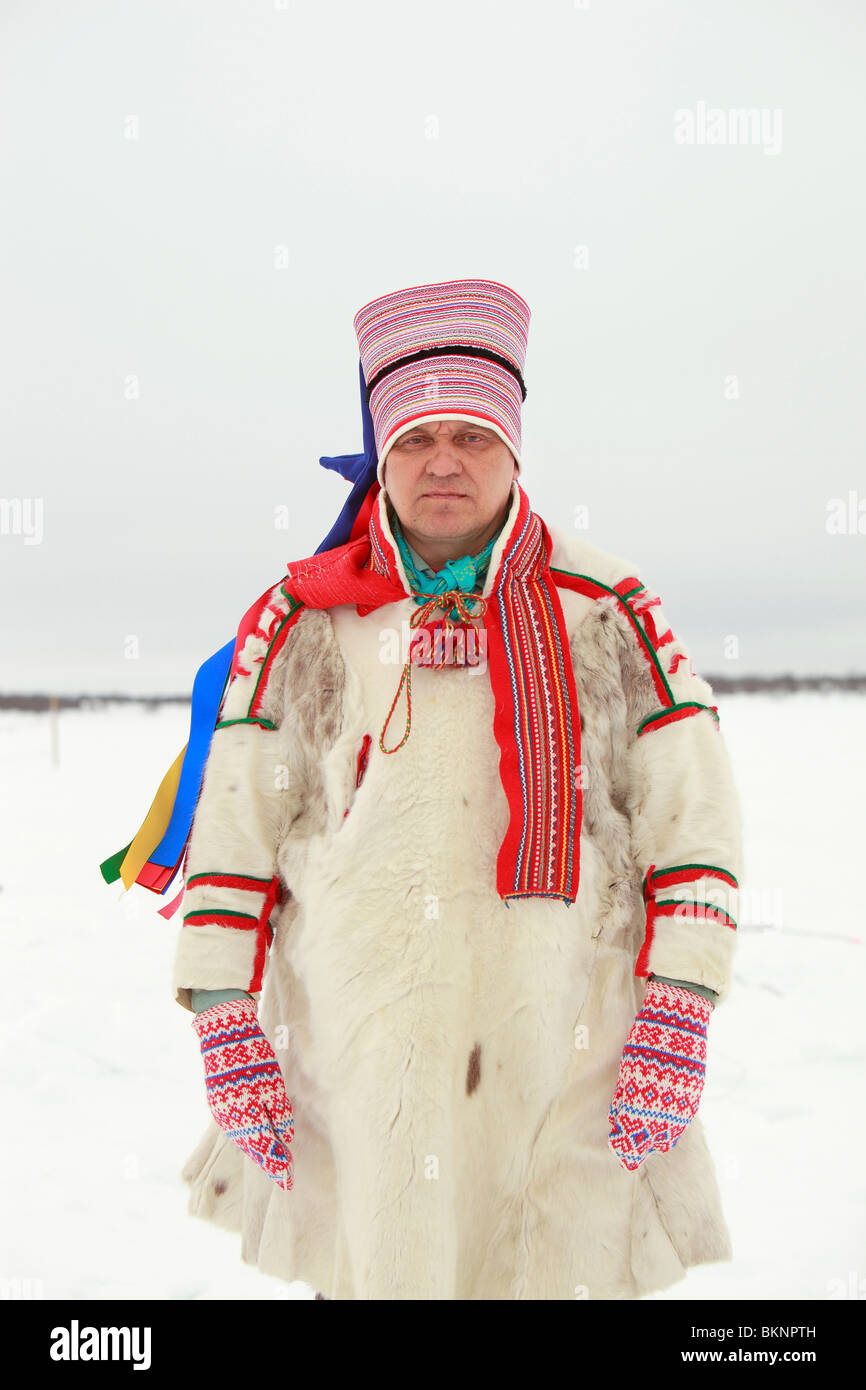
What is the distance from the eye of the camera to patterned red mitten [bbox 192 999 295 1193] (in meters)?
1.48

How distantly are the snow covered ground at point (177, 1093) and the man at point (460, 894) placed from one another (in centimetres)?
48

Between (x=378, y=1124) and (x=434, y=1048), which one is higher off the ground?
(x=434, y=1048)

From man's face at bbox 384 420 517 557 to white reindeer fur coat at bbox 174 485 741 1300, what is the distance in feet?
0.25

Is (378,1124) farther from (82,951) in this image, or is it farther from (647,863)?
(82,951)

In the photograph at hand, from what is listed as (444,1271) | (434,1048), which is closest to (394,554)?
(434,1048)

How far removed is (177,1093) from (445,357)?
2.66m

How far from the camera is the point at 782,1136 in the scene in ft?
9.41

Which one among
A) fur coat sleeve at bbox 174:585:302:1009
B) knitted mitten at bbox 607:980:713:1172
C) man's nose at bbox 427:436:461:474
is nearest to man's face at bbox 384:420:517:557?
man's nose at bbox 427:436:461:474

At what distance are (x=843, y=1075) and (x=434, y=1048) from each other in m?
2.40

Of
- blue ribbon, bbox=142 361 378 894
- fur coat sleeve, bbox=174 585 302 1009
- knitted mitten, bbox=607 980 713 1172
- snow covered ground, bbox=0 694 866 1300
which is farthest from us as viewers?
snow covered ground, bbox=0 694 866 1300

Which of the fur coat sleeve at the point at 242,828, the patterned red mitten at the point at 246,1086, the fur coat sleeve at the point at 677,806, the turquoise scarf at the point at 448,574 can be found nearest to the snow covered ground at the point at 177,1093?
the patterned red mitten at the point at 246,1086

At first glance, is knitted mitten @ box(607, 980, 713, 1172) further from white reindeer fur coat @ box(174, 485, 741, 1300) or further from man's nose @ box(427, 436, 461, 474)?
man's nose @ box(427, 436, 461, 474)

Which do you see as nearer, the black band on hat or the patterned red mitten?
the patterned red mitten

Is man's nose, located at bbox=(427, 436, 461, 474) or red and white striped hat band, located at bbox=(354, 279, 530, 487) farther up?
red and white striped hat band, located at bbox=(354, 279, 530, 487)
